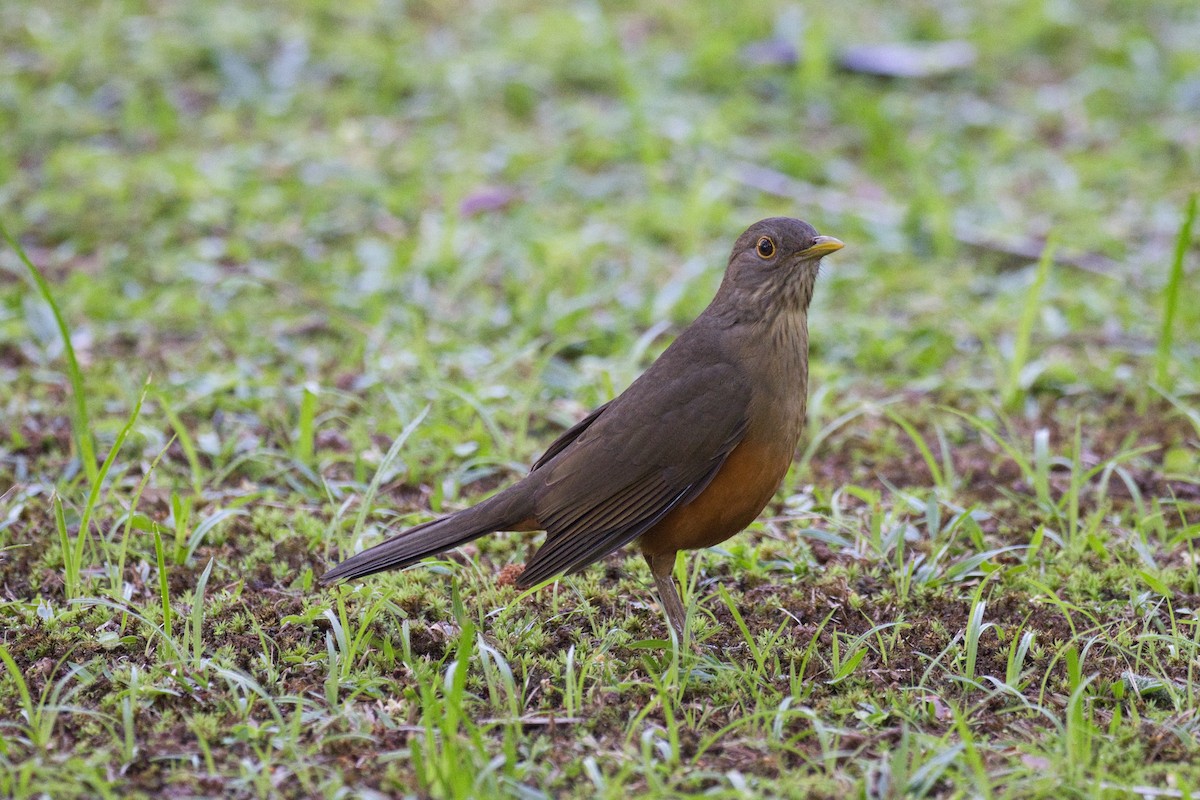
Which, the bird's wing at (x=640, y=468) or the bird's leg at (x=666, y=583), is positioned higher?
the bird's wing at (x=640, y=468)

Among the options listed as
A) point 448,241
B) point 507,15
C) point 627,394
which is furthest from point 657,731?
point 507,15

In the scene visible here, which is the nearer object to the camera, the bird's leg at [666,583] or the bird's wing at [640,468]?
the bird's wing at [640,468]

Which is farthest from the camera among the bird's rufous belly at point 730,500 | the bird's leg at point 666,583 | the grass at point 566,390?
the bird's leg at point 666,583

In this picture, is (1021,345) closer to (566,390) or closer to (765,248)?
(765,248)

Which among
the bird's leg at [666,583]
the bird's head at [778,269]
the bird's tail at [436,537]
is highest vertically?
the bird's head at [778,269]

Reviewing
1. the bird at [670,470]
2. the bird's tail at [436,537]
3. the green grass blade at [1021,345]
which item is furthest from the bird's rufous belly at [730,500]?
the green grass blade at [1021,345]

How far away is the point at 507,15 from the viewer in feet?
35.4

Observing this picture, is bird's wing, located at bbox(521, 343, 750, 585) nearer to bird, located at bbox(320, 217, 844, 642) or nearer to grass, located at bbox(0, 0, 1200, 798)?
bird, located at bbox(320, 217, 844, 642)

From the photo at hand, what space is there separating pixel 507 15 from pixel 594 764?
8.45 metres

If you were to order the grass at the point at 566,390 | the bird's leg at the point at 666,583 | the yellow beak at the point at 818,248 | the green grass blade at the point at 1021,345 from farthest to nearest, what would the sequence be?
the green grass blade at the point at 1021,345 < the yellow beak at the point at 818,248 < the bird's leg at the point at 666,583 < the grass at the point at 566,390

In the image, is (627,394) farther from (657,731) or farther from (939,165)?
(939,165)

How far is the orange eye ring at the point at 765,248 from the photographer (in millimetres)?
4625

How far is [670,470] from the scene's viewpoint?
4285 millimetres

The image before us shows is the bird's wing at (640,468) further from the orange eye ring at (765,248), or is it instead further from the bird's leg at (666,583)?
the orange eye ring at (765,248)
